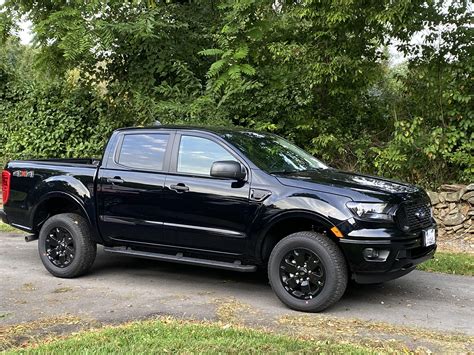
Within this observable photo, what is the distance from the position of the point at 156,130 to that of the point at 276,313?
2.60m

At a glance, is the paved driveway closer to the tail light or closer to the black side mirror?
the tail light

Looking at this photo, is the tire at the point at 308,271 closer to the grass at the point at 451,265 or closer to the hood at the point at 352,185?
the hood at the point at 352,185

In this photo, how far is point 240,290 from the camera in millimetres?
6125

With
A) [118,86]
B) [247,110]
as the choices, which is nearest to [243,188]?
[247,110]

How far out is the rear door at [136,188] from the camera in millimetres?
6078

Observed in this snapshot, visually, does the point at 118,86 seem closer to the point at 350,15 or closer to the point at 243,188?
the point at 350,15

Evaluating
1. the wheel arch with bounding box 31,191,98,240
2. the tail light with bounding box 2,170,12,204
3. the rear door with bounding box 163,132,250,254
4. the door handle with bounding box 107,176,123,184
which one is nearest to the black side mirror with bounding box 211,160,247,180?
the rear door with bounding box 163,132,250,254

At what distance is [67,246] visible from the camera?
6.61 m

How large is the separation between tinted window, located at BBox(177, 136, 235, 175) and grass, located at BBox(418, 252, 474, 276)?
10.7 feet

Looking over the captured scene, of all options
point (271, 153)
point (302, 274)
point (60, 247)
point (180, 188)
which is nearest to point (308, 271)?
point (302, 274)

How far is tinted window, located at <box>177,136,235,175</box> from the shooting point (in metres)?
5.95

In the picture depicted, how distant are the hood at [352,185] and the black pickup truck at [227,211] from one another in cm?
1

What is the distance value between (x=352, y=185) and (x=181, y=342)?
2.33 metres

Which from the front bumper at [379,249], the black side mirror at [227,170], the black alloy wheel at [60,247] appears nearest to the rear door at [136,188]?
the black alloy wheel at [60,247]
